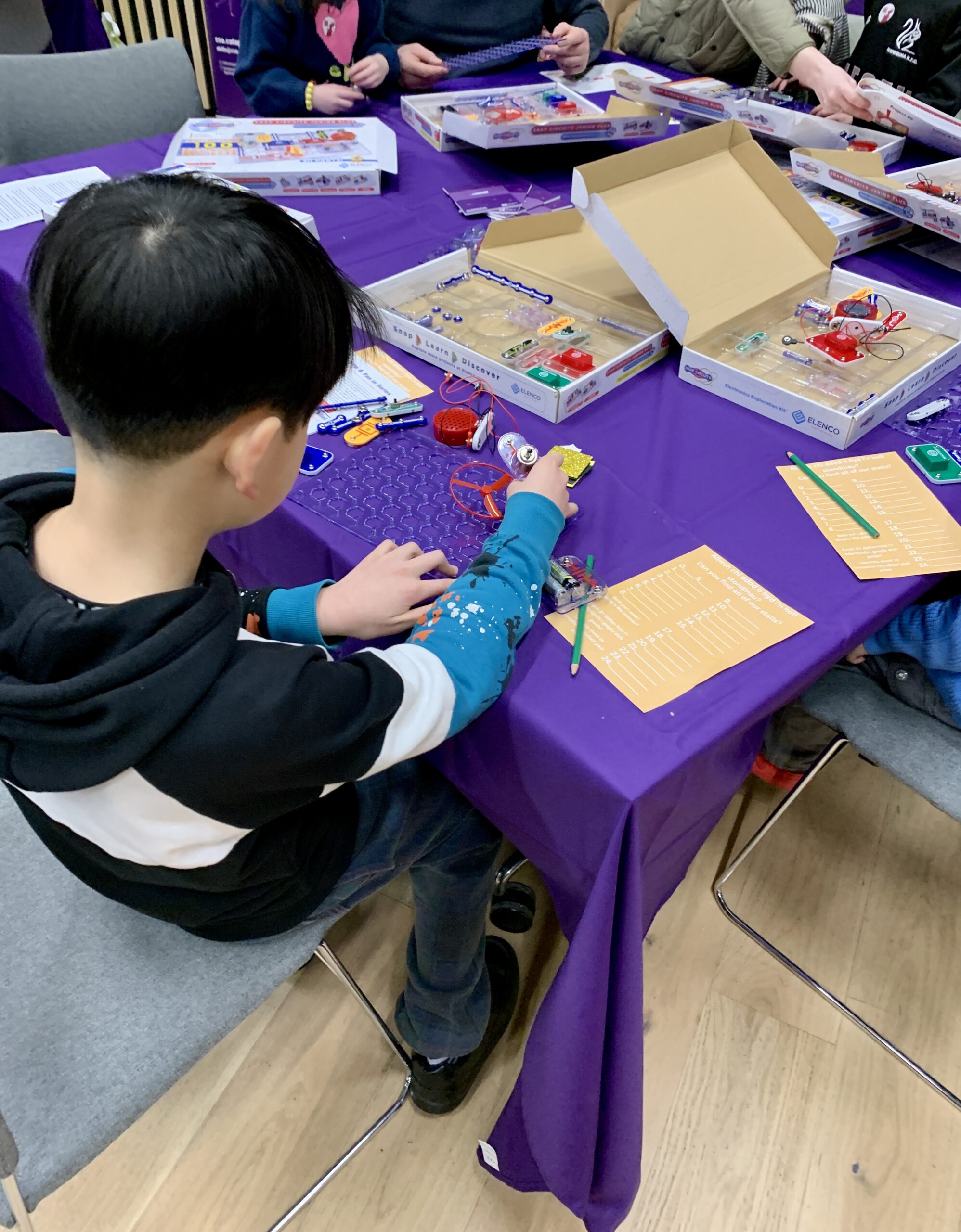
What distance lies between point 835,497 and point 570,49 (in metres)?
1.66

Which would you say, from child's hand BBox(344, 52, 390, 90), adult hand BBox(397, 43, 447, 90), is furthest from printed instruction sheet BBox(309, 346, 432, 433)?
adult hand BBox(397, 43, 447, 90)

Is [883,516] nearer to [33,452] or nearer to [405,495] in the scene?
[405,495]

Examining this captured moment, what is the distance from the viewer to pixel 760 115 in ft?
5.26

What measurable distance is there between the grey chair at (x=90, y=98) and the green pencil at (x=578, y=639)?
1722 mm

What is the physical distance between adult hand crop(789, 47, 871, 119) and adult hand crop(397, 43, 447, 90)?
81 cm

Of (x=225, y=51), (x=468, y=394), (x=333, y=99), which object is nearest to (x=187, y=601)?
(x=468, y=394)

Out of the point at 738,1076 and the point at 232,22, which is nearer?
the point at 738,1076

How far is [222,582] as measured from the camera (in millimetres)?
596

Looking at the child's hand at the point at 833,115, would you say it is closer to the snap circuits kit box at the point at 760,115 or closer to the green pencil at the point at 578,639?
→ the snap circuits kit box at the point at 760,115

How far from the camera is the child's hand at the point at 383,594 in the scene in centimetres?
75

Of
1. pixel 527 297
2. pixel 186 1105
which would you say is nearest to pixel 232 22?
pixel 527 297

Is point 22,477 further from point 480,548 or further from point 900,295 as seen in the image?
point 900,295

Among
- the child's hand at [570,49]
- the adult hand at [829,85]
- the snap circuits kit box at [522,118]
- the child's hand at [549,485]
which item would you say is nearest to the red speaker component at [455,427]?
the child's hand at [549,485]

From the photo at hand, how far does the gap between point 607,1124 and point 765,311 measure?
1.03 metres
